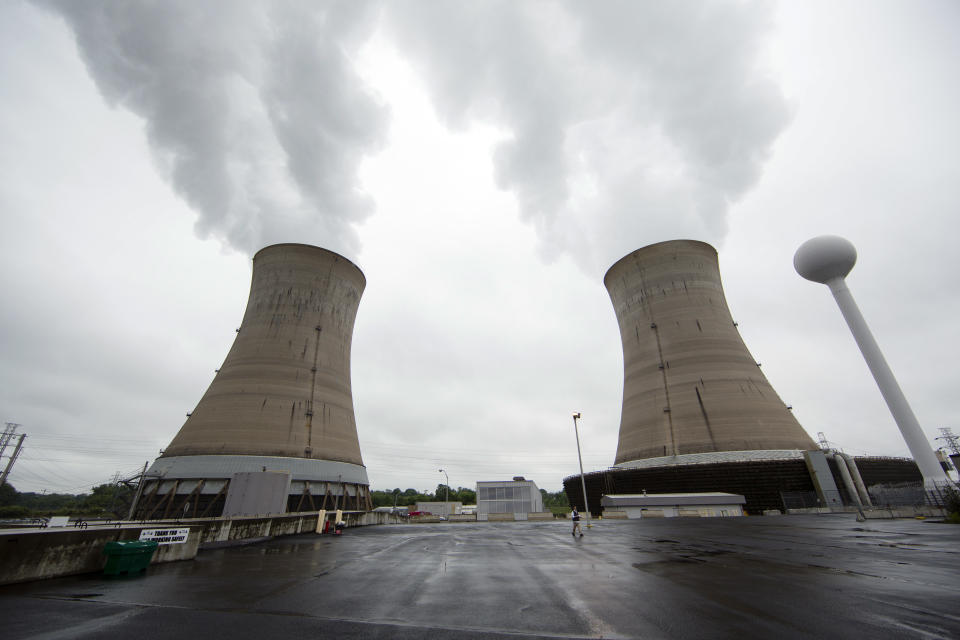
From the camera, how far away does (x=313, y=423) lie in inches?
1061

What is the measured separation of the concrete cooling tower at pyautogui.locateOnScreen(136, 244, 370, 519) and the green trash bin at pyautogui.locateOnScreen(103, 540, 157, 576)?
1721cm

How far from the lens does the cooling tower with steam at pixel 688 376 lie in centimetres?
3027

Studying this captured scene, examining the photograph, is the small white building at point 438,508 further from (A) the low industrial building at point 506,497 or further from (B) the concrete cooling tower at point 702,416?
(B) the concrete cooling tower at point 702,416

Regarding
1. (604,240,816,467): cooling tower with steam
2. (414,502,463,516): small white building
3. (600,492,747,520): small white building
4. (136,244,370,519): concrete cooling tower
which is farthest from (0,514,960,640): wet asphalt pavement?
(414,502,463,516): small white building

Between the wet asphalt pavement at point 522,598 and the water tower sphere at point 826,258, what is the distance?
33.0 metres

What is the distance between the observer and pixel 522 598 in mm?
5652

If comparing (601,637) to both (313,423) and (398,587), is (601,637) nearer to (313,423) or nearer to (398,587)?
(398,587)

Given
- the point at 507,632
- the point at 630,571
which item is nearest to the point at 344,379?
the point at 630,571

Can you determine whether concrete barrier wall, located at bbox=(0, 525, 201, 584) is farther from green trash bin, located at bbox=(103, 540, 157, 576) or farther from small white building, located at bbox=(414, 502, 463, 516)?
small white building, located at bbox=(414, 502, 463, 516)

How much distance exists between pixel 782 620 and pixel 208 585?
8.47 metres

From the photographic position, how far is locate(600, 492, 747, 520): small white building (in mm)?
31156

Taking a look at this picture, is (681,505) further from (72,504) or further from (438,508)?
(72,504)

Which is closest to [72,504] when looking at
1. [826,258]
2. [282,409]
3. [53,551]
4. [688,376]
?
[282,409]

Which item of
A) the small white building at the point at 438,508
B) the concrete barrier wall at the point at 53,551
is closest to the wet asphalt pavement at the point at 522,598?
the concrete barrier wall at the point at 53,551
